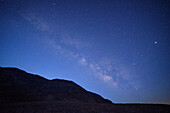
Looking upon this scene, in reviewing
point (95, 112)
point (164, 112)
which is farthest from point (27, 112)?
point (164, 112)

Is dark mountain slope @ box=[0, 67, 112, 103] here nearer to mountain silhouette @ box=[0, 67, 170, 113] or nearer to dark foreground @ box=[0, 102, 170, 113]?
mountain silhouette @ box=[0, 67, 170, 113]

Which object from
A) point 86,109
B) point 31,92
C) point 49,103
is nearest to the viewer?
point 86,109

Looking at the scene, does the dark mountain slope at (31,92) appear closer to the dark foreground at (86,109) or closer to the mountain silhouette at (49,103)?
the mountain silhouette at (49,103)

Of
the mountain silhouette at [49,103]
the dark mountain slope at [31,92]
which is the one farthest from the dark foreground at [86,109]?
the dark mountain slope at [31,92]

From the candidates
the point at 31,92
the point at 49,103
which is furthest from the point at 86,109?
the point at 31,92

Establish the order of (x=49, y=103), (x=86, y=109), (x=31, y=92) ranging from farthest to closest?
(x=31, y=92), (x=49, y=103), (x=86, y=109)

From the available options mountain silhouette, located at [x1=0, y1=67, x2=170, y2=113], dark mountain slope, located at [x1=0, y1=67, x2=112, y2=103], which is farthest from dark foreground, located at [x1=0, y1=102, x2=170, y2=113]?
dark mountain slope, located at [x1=0, y1=67, x2=112, y2=103]

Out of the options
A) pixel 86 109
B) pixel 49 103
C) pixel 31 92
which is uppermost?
pixel 86 109

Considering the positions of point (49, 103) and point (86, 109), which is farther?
point (49, 103)

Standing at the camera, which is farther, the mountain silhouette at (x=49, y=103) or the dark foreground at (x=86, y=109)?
the mountain silhouette at (x=49, y=103)

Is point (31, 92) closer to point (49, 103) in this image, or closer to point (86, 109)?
point (49, 103)

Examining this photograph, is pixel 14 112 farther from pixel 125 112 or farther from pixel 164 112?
pixel 164 112

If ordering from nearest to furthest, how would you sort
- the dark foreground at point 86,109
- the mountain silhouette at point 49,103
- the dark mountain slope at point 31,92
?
1. the dark foreground at point 86,109
2. the mountain silhouette at point 49,103
3. the dark mountain slope at point 31,92

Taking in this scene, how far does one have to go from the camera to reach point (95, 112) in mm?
12164
